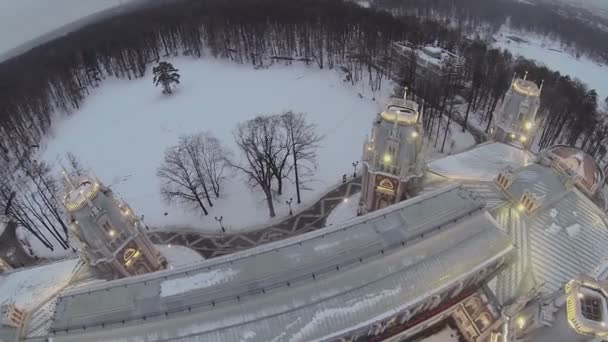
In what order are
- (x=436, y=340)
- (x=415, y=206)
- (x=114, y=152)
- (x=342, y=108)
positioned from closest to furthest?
(x=415, y=206)
(x=436, y=340)
(x=114, y=152)
(x=342, y=108)

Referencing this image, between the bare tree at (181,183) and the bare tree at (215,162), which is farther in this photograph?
the bare tree at (215,162)

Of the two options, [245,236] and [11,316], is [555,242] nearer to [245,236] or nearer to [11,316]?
[245,236]

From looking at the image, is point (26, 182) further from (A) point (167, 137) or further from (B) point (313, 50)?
(B) point (313, 50)

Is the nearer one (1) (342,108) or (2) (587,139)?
(2) (587,139)

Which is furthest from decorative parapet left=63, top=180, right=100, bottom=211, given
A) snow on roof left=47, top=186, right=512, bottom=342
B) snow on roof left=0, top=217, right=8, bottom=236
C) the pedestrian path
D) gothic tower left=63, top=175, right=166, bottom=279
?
the pedestrian path

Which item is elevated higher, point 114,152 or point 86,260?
point 86,260

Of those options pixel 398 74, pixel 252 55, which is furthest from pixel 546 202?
pixel 252 55

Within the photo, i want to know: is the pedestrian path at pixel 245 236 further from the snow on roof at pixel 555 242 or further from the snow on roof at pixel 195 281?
the snow on roof at pixel 555 242

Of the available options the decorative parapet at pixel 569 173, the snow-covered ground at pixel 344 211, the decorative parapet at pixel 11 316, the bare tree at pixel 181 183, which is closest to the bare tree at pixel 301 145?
the snow-covered ground at pixel 344 211
